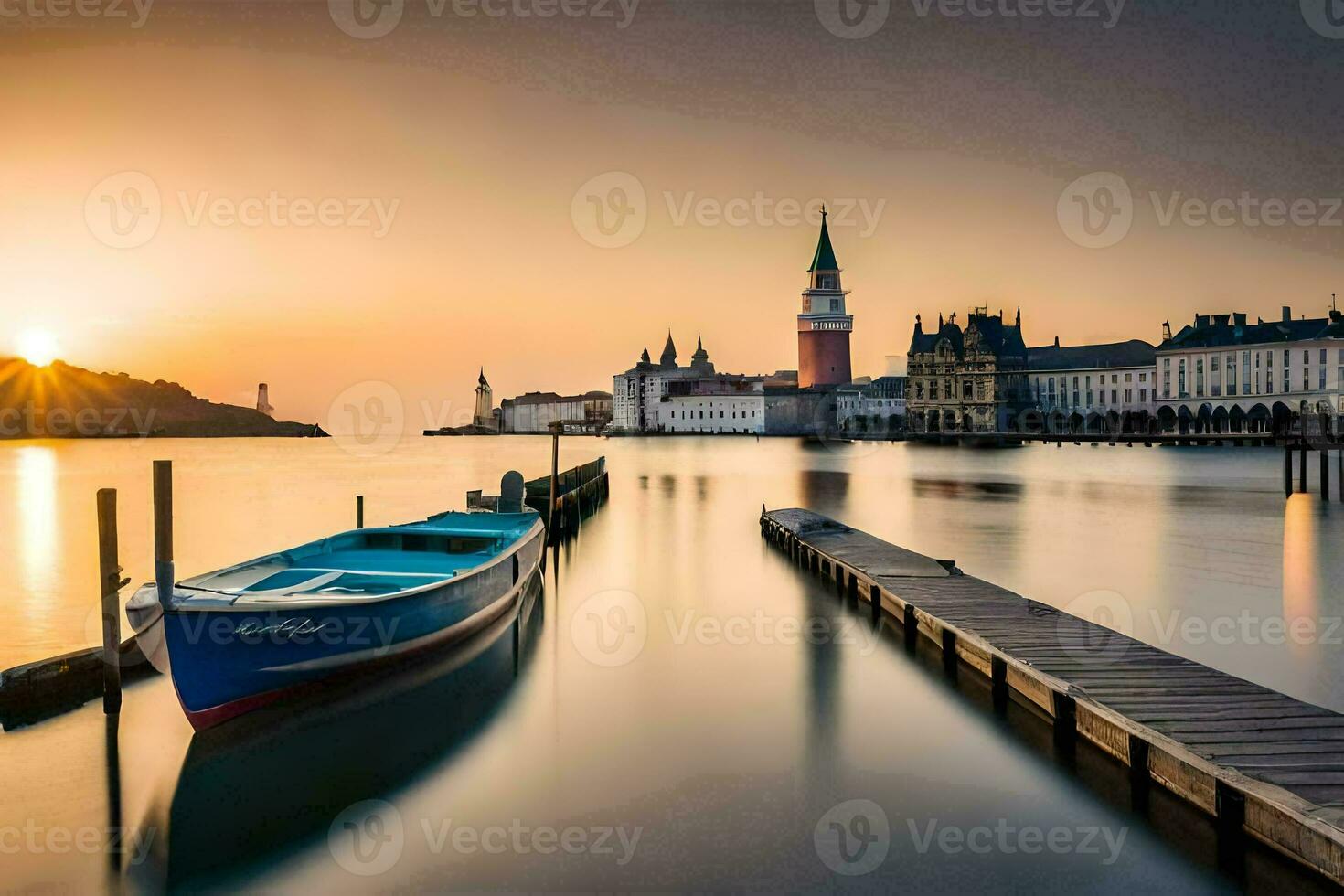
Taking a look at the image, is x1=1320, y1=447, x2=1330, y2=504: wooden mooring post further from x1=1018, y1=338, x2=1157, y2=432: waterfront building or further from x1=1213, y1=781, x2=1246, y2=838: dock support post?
x1=1018, y1=338, x2=1157, y2=432: waterfront building

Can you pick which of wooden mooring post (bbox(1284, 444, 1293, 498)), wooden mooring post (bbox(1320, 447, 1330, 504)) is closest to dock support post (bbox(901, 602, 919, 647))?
wooden mooring post (bbox(1320, 447, 1330, 504))

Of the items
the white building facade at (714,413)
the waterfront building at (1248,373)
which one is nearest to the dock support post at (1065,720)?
the waterfront building at (1248,373)

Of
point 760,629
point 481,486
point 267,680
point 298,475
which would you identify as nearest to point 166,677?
point 267,680

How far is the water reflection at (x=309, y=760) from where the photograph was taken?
6.59 meters

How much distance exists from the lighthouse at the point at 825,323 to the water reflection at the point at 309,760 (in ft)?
373

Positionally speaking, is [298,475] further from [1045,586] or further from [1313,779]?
[1313,779]

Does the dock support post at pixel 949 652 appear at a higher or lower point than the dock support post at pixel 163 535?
lower

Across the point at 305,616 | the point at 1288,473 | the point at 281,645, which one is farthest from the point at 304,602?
the point at 1288,473

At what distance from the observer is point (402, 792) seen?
747cm

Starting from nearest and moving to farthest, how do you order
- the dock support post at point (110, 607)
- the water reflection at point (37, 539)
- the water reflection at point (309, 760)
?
the water reflection at point (309, 760) < the dock support post at point (110, 607) < the water reflection at point (37, 539)

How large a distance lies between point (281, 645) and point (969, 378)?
306 feet

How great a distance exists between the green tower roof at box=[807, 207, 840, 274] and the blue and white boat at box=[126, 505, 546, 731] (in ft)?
371

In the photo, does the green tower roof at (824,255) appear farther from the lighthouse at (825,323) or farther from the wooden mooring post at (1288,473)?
the wooden mooring post at (1288,473)

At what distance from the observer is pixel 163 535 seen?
8234mm
